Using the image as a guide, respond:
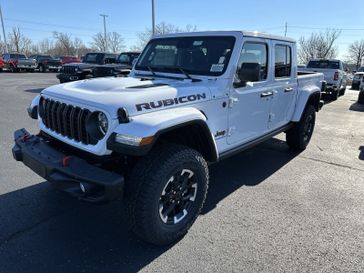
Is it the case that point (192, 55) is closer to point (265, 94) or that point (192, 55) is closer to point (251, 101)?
point (251, 101)

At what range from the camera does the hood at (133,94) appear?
2.69 metres

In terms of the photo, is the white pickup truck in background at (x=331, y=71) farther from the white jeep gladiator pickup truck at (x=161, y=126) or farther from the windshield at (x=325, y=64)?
the white jeep gladiator pickup truck at (x=161, y=126)

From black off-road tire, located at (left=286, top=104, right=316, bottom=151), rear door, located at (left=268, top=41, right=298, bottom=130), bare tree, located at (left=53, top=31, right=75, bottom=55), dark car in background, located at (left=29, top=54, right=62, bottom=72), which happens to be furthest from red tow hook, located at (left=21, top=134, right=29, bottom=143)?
bare tree, located at (left=53, top=31, right=75, bottom=55)

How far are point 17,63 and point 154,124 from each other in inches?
1124

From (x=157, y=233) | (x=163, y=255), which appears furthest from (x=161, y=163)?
(x=163, y=255)

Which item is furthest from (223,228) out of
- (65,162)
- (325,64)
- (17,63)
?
(17,63)

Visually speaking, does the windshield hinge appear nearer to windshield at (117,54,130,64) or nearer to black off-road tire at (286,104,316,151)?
black off-road tire at (286,104,316,151)

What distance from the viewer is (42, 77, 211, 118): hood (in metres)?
2.69

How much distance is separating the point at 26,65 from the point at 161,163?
94.8 ft

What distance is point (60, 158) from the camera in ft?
9.32

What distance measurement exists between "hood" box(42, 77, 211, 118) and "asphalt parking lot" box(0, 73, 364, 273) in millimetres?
1233

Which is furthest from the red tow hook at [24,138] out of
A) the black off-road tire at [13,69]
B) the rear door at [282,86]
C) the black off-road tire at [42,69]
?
the black off-road tire at [42,69]

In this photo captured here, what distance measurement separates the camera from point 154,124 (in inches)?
102

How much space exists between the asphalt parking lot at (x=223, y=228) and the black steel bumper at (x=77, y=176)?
63cm
